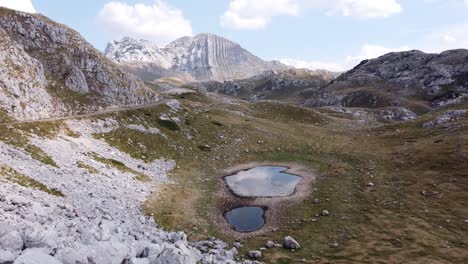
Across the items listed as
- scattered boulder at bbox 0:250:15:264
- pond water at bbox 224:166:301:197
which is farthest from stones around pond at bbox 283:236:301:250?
scattered boulder at bbox 0:250:15:264

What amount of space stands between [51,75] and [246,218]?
189ft

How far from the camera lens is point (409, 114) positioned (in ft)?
542

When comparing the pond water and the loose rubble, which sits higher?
the loose rubble

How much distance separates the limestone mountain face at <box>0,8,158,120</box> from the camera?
64.4m

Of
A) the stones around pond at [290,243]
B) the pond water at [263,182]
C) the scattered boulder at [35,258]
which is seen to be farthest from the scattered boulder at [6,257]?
the pond water at [263,182]

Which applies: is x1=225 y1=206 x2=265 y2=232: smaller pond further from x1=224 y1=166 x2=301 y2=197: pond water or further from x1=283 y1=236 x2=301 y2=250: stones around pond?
x1=283 y1=236 x2=301 y2=250: stones around pond

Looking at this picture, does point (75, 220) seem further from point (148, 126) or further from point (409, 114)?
point (409, 114)

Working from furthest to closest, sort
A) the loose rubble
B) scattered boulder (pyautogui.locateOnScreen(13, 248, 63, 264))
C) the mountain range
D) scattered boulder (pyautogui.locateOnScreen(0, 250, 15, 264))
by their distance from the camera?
the mountain range
the loose rubble
scattered boulder (pyautogui.locateOnScreen(13, 248, 63, 264))
scattered boulder (pyautogui.locateOnScreen(0, 250, 15, 264))

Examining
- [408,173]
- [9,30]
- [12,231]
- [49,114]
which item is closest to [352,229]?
[408,173]

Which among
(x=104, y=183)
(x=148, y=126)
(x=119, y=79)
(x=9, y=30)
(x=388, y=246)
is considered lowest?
(x=388, y=246)

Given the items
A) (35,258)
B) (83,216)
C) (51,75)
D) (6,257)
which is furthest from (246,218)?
(51,75)

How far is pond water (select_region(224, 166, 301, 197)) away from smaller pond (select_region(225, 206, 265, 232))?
5039 millimetres

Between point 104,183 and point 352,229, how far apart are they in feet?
103

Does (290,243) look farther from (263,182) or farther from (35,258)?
(35,258)
